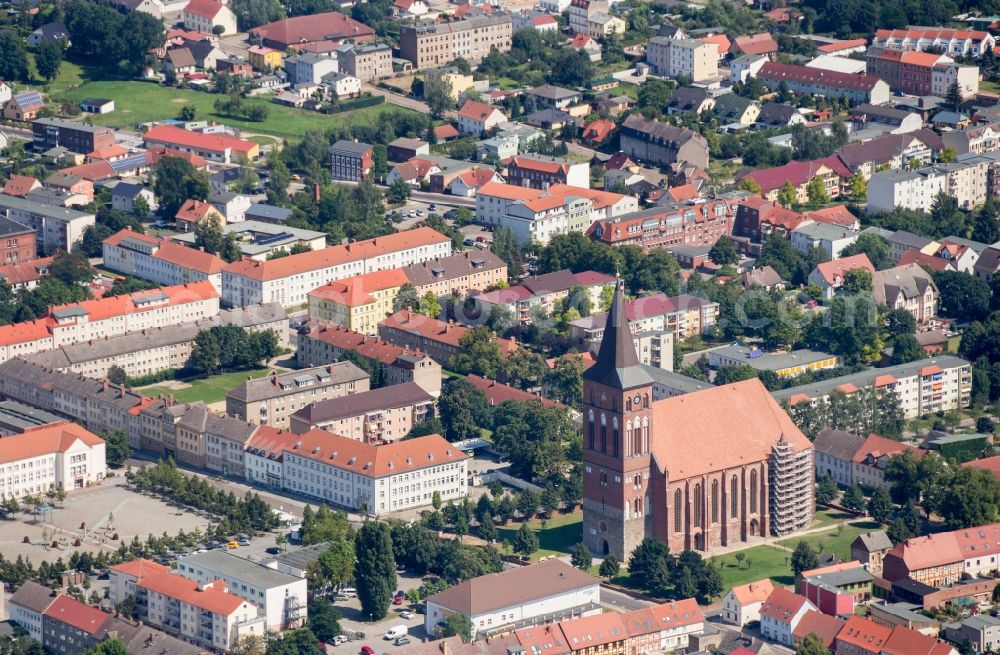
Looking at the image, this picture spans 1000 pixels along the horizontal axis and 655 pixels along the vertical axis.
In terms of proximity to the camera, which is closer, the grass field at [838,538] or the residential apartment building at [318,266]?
the grass field at [838,538]

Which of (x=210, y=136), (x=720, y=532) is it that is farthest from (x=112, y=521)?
(x=210, y=136)

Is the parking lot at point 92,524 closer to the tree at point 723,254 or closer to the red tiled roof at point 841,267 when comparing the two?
the tree at point 723,254

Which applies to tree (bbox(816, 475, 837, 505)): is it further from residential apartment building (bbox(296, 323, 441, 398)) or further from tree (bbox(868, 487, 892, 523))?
residential apartment building (bbox(296, 323, 441, 398))

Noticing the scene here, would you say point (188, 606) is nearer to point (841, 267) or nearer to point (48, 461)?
point (48, 461)

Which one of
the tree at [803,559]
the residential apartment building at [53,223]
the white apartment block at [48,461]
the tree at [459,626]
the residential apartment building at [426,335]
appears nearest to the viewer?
the tree at [459,626]

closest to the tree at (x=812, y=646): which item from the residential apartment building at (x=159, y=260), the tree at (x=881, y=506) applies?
the tree at (x=881, y=506)

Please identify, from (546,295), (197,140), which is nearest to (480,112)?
(197,140)
